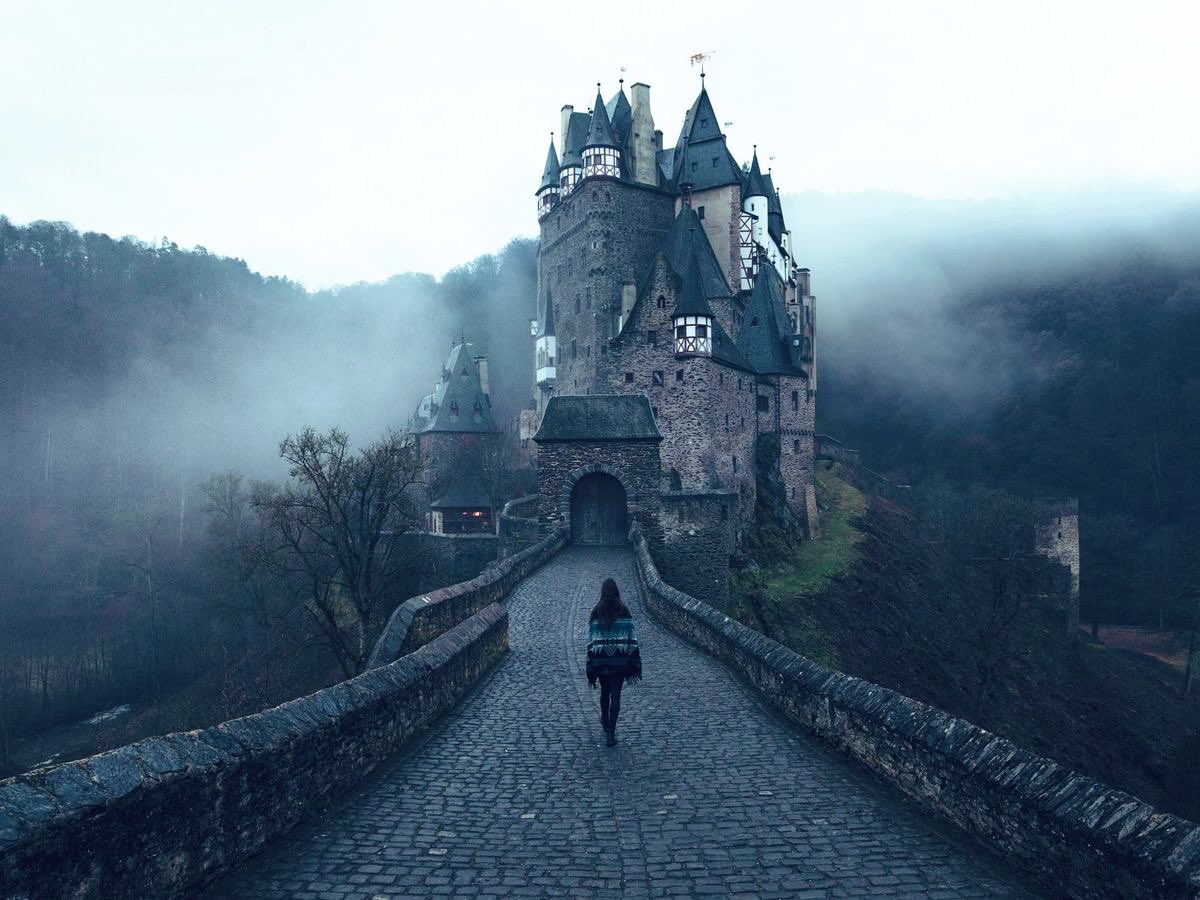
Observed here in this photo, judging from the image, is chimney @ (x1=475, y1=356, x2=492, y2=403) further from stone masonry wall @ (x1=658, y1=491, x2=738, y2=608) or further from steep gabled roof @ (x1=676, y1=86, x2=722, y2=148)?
stone masonry wall @ (x1=658, y1=491, x2=738, y2=608)

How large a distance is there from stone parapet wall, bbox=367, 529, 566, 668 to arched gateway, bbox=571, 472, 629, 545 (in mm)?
6563

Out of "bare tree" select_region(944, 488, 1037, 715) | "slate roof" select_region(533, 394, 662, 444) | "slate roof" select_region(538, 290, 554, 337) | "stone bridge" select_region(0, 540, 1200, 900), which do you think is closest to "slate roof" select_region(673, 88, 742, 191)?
"slate roof" select_region(538, 290, 554, 337)

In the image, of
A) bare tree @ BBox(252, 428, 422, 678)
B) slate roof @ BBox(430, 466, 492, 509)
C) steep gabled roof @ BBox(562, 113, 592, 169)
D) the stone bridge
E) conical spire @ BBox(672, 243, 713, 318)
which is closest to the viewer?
the stone bridge

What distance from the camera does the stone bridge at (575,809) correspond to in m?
4.00

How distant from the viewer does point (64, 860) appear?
3.57m

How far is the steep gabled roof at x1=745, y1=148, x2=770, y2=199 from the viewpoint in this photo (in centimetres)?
5050

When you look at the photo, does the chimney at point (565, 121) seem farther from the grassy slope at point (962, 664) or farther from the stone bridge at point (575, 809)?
the stone bridge at point (575, 809)

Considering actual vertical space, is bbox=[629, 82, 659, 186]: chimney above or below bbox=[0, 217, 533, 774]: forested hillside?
above

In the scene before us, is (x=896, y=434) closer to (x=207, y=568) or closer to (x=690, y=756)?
(x=207, y=568)

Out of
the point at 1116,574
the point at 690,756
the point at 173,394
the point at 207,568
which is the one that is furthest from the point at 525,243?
the point at 690,756

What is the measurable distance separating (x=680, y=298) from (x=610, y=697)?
31056 millimetres

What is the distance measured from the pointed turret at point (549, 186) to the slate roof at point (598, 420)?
104ft

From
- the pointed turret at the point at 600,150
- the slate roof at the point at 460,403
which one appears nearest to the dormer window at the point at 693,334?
the pointed turret at the point at 600,150

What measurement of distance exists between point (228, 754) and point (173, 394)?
80.3m
